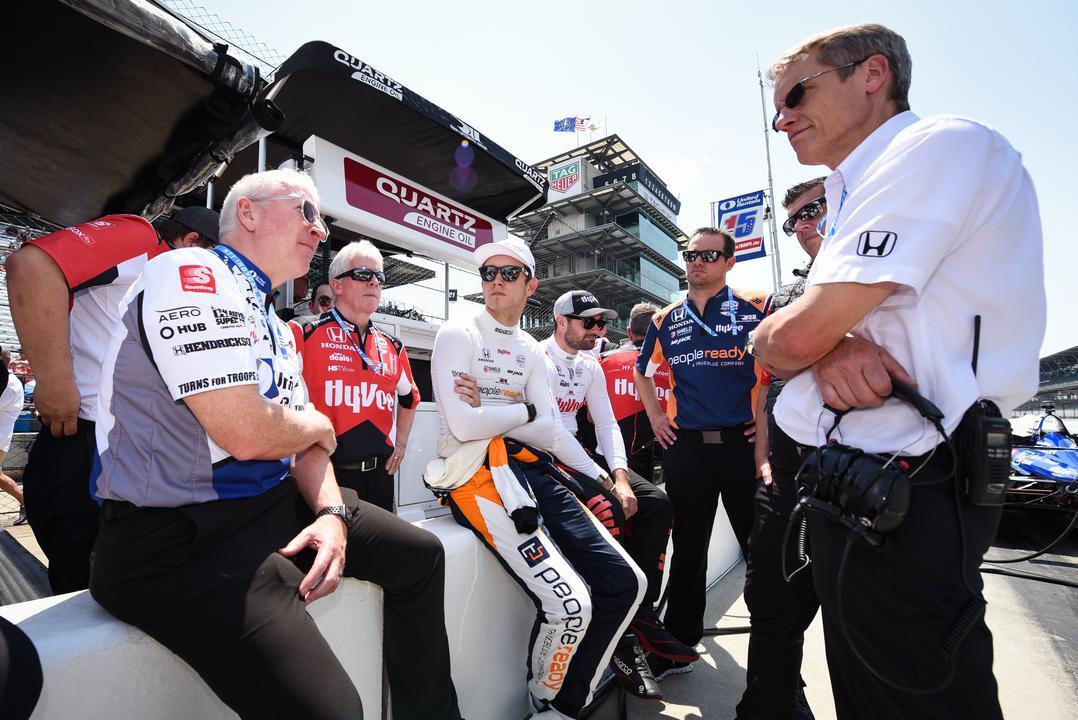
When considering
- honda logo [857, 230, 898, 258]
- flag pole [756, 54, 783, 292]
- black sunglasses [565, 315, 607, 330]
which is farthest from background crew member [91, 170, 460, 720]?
flag pole [756, 54, 783, 292]

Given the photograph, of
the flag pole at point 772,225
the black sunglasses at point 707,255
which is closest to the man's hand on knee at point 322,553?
the black sunglasses at point 707,255

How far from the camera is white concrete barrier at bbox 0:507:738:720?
1.04 m

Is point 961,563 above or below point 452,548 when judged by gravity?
above

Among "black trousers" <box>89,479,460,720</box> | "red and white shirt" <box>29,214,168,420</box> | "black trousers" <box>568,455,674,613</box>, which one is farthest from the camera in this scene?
"black trousers" <box>568,455,674,613</box>

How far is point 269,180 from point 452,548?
1438 millimetres

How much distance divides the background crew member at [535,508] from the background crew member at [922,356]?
1003 mm

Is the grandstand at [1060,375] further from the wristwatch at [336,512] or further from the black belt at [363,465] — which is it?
the wristwatch at [336,512]

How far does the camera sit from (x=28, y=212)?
4113 mm

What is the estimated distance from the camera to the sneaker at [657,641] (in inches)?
99.3

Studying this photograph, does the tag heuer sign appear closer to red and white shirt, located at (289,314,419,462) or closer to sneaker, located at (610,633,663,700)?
red and white shirt, located at (289,314,419,462)

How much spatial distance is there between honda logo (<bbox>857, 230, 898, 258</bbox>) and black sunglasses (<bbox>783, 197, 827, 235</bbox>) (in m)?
1.81

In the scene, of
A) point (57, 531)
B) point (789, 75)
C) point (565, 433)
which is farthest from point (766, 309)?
point (57, 531)

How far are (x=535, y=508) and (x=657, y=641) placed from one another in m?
1.17

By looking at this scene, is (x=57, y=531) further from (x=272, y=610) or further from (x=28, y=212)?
(x=28, y=212)
